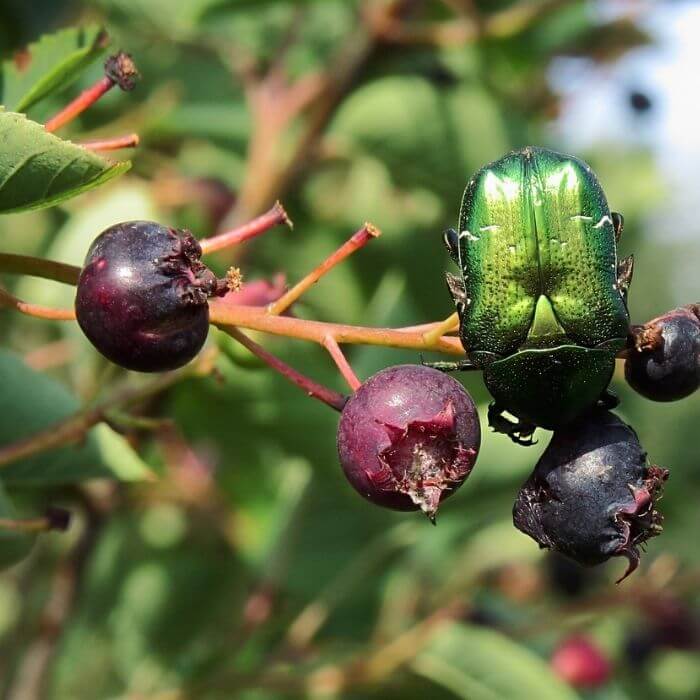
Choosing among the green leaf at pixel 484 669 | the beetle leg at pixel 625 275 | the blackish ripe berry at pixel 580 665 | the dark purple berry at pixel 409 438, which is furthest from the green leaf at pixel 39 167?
the blackish ripe berry at pixel 580 665

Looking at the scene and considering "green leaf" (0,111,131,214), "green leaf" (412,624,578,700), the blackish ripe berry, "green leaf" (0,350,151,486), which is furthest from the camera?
the blackish ripe berry

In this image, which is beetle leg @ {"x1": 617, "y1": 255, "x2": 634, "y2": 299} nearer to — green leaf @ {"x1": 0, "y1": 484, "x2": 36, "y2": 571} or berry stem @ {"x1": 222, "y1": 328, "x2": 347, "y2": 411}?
berry stem @ {"x1": 222, "y1": 328, "x2": 347, "y2": 411}

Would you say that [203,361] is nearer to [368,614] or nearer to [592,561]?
[592,561]

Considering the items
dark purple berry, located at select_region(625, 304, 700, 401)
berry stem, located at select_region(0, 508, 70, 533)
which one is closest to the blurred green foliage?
berry stem, located at select_region(0, 508, 70, 533)

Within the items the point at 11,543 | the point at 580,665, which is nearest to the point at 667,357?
the point at 11,543

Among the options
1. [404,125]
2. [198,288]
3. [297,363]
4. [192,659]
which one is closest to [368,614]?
[192,659]

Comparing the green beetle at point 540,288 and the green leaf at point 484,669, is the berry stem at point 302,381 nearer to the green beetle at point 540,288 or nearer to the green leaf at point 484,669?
the green beetle at point 540,288
